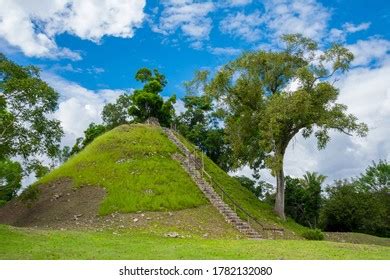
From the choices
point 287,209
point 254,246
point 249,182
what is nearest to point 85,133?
point 249,182

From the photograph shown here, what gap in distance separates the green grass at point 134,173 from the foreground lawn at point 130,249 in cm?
844

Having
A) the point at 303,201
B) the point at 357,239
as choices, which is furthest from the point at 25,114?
the point at 303,201

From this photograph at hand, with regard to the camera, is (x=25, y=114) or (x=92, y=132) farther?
(x=92, y=132)

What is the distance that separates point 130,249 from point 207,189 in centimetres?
1777

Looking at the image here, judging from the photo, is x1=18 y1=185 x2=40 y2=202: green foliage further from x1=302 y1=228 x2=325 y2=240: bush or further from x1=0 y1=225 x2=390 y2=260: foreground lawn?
x1=302 y1=228 x2=325 y2=240: bush

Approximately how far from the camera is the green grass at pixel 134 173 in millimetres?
34969

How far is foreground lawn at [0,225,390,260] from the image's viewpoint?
1866 cm

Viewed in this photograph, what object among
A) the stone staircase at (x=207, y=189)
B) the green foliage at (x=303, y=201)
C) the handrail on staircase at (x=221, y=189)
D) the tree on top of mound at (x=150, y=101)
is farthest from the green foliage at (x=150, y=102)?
the green foliage at (x=303, y=201)

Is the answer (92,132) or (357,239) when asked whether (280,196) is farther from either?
(92,132)

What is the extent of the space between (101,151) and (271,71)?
1780cm

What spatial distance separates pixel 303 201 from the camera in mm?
64938

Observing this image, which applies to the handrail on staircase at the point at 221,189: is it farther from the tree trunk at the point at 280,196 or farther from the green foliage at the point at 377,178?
the green foliage at the point at 377,178

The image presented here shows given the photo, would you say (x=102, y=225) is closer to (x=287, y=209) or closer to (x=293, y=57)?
(x=293, y=57)

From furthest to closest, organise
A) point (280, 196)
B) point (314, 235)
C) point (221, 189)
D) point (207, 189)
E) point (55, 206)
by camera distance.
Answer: point (280, 196)
point (221, 189)
point (207, 189)
point (55, 206)
point (314, 235)
